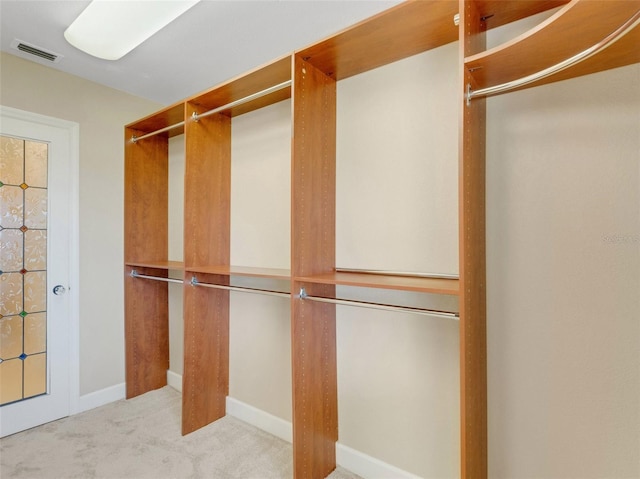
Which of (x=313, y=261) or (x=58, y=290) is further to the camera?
(x=58, y=290)

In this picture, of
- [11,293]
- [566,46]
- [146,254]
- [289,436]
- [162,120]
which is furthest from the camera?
[146,254]

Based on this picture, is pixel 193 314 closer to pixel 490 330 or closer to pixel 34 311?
pixel 34 311

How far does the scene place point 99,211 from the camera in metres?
2.83

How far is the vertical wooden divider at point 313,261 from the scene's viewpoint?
178 cm

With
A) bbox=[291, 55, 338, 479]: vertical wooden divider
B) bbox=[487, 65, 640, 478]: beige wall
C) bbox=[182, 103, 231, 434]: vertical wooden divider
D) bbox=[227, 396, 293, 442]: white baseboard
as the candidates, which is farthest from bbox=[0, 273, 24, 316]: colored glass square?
bbox=[487, 65, 640, 478]: beige wall

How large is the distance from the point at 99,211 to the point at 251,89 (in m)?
1.69

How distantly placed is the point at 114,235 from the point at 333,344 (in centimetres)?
213

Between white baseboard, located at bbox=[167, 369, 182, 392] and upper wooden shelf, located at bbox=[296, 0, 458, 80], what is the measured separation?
9.05ft

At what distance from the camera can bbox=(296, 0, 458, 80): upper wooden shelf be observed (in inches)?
55.4

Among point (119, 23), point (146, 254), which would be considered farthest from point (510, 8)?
point (146, 254)

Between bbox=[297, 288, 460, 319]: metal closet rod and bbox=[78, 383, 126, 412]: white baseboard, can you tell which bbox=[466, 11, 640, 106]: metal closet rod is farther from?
bbox=[78, 383, 126, 412]: white baseboard

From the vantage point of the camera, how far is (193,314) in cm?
239

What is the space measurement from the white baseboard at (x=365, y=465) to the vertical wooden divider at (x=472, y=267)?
1.62ft

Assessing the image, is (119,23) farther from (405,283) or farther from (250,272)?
(405,283)
